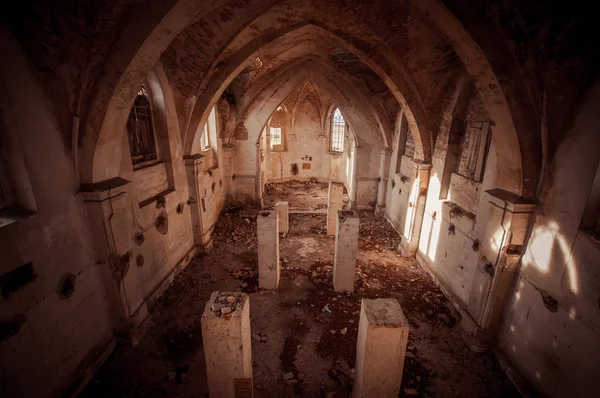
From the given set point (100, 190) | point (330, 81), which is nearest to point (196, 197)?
point (100, 190)

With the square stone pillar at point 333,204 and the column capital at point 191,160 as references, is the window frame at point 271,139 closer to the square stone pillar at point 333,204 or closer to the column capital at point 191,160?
the square stone pillar at point 333,204

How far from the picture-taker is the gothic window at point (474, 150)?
16.3 ft

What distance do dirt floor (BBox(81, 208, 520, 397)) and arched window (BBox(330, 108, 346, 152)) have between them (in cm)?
954

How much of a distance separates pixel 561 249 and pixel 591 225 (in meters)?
0.41

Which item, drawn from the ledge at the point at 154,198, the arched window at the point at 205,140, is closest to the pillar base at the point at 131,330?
the ledge at the point at 154,198

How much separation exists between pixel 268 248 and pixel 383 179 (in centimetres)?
595

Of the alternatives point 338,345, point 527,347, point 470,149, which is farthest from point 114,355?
point 470,149

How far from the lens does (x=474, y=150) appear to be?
5262mm

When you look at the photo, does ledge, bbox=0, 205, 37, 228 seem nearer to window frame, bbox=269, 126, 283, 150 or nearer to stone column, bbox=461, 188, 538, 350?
stone column, bbox=461, 188, 538, 350

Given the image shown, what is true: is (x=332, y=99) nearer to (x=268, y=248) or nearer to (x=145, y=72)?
(x=268, y=248)

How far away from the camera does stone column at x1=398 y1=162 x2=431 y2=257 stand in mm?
6691

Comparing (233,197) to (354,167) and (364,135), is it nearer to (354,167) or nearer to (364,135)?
(354,167)

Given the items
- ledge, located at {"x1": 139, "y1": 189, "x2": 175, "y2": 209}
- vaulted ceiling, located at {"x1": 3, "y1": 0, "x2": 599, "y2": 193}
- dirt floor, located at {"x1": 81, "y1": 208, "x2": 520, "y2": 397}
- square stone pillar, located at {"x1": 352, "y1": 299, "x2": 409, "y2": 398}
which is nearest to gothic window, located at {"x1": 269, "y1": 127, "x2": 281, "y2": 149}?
dirt floor, located at {"x1": 81, "y1": 208, "x2": 520, "y2": 397}

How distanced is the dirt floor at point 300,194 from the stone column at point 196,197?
4.31m
